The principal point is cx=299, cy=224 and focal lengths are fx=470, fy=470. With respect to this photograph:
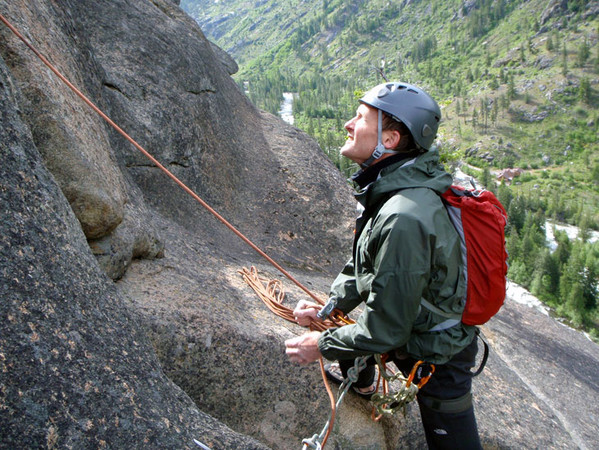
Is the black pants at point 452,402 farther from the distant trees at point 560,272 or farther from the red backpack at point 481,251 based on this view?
the distant trees at point 560,272

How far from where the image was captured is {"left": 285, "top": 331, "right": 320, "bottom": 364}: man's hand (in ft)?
12.1

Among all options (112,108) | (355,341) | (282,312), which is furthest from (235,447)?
(112,108)

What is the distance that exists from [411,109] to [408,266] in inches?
50.9

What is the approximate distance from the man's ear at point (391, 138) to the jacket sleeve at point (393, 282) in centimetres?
76

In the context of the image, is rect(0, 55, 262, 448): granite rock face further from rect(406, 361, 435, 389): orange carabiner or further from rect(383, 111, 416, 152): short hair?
rect(383, 111, 416, 152): short hair

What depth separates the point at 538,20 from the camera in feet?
604

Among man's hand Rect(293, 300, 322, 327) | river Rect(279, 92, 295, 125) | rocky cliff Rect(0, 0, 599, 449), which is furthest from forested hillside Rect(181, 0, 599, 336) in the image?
man's hand Rect(293, 300, 322, 327)

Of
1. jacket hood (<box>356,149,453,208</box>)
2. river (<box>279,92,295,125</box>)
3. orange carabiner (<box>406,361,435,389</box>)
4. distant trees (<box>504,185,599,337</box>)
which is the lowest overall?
distant trees (<box>504,185,599,337</box>)

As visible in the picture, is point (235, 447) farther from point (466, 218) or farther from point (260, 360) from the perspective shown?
point (466, 218)

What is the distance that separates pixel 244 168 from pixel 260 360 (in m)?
7.86

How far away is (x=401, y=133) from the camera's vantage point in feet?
12.0

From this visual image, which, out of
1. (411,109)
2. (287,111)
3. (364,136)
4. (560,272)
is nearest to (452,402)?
(364,136)

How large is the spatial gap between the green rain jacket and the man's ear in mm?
184

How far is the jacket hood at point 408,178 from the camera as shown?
11.0ft
